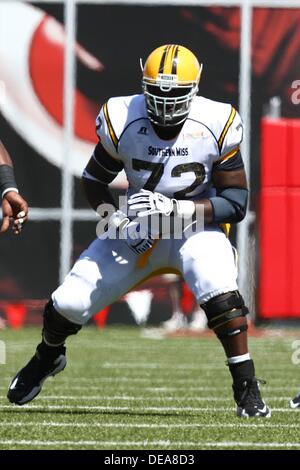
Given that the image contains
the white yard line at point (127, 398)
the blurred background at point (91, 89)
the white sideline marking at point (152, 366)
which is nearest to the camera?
the white yard line at point (127, 398)

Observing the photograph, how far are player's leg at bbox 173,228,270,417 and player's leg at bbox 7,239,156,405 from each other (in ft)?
1.05

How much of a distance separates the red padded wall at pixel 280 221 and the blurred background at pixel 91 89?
496mm

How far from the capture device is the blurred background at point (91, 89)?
11.9 meters

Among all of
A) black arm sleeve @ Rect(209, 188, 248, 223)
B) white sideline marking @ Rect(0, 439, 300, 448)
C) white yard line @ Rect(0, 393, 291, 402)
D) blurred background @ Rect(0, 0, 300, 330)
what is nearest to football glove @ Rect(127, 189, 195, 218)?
black arm sleeve @ Rect(209, 188, 248, 223)

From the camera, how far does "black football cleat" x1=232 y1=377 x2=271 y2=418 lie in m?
5.35

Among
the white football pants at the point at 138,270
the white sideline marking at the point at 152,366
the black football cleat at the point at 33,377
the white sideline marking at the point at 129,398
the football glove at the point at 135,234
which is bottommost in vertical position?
the white sideline marking at the point at 152,366

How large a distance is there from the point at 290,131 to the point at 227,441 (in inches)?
274

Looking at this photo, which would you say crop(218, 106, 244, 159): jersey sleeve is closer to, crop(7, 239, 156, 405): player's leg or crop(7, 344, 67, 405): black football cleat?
crop(7, 239, 156, 405): player's leg

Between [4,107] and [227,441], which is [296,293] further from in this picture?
[227,441]

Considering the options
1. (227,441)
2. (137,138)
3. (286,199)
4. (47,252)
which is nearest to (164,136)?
(137,138)

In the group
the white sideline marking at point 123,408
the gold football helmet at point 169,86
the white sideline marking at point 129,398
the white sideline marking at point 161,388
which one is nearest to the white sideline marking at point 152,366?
the white sideline marking at point 161,388

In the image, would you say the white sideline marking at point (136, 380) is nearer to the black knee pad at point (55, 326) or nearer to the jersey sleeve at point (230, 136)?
the black knee pad at point (55, 326)

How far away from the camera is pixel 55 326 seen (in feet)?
18.4

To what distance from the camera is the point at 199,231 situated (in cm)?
565
